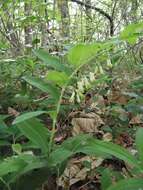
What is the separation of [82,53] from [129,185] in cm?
36

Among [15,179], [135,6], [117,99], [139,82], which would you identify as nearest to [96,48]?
[15,179]

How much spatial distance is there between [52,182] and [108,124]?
0.63 m

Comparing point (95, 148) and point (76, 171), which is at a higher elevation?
point (95, 148)

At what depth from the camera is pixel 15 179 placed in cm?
114

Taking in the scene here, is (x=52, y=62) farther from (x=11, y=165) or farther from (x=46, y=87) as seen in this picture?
(x=11, y=165)

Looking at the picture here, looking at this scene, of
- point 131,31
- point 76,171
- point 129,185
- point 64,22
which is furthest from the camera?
point 64,22

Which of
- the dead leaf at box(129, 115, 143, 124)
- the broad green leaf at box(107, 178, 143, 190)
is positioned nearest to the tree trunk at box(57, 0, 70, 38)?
the dead leaf at box(129, 115, 143, 124)

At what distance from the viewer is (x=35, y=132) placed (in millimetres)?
1180

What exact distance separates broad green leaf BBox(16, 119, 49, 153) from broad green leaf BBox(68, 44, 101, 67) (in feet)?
0.77

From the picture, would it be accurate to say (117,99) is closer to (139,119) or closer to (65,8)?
(139,119)

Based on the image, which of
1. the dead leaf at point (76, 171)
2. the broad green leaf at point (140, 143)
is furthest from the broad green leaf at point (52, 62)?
the dead leaf at point (76, 171)

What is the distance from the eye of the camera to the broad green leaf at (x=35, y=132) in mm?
1161

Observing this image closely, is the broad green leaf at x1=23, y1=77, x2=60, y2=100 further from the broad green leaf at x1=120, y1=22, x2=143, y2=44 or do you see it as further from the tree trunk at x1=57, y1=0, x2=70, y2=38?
the tree trunk at x1=57, y1=0, x2=70, y2=38

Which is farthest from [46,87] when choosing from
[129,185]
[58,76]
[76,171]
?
[76,171]
